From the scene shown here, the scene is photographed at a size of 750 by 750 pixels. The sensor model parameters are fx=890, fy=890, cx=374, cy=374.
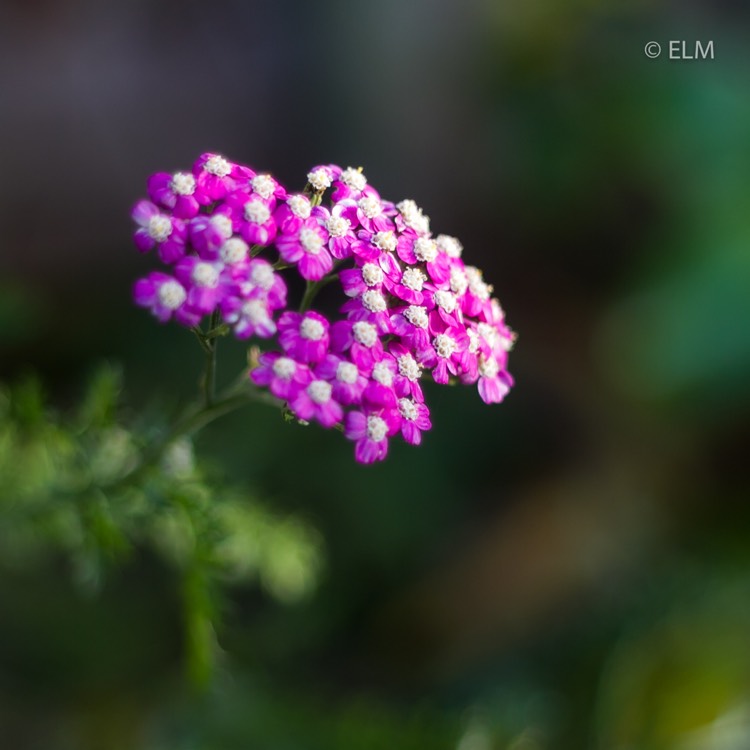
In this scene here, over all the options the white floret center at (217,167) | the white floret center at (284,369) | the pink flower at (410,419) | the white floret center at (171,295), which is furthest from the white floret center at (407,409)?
the white floret center at (217,167)

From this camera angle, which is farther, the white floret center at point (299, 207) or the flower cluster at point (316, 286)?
the white floret center at point (299, 207)

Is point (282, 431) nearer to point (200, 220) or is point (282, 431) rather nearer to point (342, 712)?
point (342, 712)

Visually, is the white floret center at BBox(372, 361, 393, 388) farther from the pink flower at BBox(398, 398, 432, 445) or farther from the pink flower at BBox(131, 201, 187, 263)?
the pink flower at BBox(131, 201, 187, 263)

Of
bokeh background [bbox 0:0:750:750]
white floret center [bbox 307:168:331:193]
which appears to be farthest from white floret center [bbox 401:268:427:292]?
bokeh background [bbox 0:0:750:750]

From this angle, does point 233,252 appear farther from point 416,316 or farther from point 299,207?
point 416,316

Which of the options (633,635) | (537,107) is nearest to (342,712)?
(633,635)

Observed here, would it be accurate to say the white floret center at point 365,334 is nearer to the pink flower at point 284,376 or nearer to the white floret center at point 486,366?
the pink flower at point 284,376

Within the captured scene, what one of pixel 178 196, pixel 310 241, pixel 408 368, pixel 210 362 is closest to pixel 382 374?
pixel 408 368

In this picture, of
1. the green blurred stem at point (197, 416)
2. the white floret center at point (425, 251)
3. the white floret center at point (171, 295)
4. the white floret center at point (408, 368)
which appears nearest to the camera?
the white floret center at point (171, 295)
